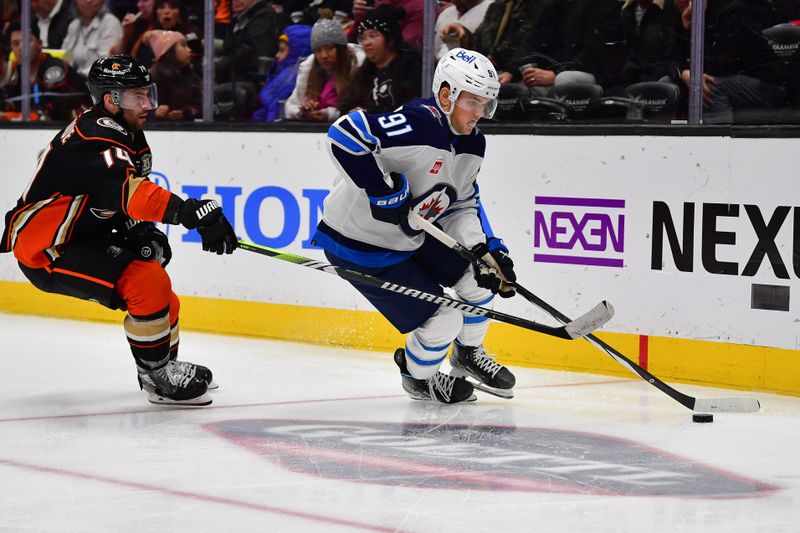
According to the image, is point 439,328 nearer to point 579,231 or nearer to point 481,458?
point 481,458

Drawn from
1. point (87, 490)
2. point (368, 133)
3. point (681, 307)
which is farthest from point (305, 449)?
point (681, 307)

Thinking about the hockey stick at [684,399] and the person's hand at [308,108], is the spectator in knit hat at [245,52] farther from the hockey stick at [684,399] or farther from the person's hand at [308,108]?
the hockey stick at [684,399]

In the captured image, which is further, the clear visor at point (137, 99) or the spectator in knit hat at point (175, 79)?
the spectator in knit hat at point (175, 79)

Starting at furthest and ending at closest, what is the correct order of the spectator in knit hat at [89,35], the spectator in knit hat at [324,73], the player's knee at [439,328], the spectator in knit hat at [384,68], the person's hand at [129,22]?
the spectator in knit hat at [89,35]
the person's hand at [129,22]
the spectator in knit hat at [324,73]
the spectator in knit hat at [384,68]
the player's knee at [439,328]

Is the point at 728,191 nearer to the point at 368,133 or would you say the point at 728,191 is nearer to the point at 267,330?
the point at 368,133

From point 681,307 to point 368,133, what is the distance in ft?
4.61

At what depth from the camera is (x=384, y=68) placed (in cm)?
530

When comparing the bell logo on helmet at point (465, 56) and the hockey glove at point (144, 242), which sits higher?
the bell logo on helmet at point (465, 56)

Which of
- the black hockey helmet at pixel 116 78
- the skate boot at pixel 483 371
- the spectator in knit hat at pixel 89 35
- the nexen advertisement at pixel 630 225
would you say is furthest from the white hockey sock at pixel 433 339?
the spectator in knit hat at pixel 89 35

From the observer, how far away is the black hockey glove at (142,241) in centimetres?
400

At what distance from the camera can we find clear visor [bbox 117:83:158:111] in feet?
12.7

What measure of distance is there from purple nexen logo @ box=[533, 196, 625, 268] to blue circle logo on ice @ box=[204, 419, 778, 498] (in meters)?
1.10

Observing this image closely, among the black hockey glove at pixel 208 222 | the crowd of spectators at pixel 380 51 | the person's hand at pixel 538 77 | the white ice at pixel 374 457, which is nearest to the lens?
the white ice at pixel 374 457

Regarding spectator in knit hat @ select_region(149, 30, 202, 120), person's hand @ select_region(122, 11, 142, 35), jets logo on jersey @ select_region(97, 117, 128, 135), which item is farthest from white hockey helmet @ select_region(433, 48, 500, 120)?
person's hand @ select_region(122, 11, 142, 35)
